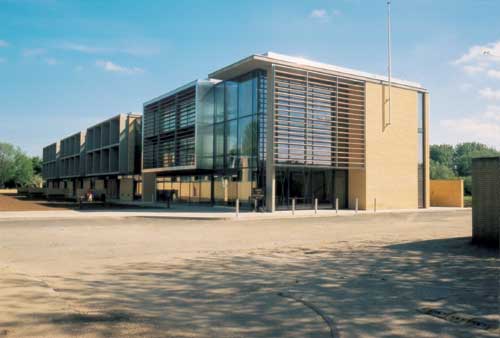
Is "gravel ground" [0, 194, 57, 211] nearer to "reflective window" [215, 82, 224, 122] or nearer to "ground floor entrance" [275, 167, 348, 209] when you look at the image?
"reflective window" [215, 82, 224, 122]

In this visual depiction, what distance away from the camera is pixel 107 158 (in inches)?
2322

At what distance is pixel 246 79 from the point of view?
31.5 meters

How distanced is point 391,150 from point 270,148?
37.3ft

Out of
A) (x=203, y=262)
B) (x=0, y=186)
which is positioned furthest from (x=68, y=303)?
(x=0, y=186)

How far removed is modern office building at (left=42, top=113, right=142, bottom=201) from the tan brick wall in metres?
24.8

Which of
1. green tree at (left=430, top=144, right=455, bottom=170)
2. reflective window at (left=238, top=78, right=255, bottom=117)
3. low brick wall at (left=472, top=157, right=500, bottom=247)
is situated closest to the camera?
low brick wall at (left=472, top=157, right=500, bottom=247)

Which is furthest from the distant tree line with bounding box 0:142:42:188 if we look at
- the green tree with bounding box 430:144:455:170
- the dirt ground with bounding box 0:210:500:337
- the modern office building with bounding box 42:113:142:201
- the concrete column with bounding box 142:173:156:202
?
the dirt ground with bounding box 0:210:500:337

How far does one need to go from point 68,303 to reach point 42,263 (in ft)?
13.6

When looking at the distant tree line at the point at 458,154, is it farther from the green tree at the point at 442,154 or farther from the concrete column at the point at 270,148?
the concrete column at the point at 270,148

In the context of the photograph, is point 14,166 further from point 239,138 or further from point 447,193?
point 447,193

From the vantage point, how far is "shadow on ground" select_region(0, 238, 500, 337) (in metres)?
5.09

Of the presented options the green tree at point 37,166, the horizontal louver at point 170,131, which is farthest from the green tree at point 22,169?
the horizontal louver at point 170,131

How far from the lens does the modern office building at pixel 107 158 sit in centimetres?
5172

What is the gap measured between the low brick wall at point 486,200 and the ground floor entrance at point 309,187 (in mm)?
17501
